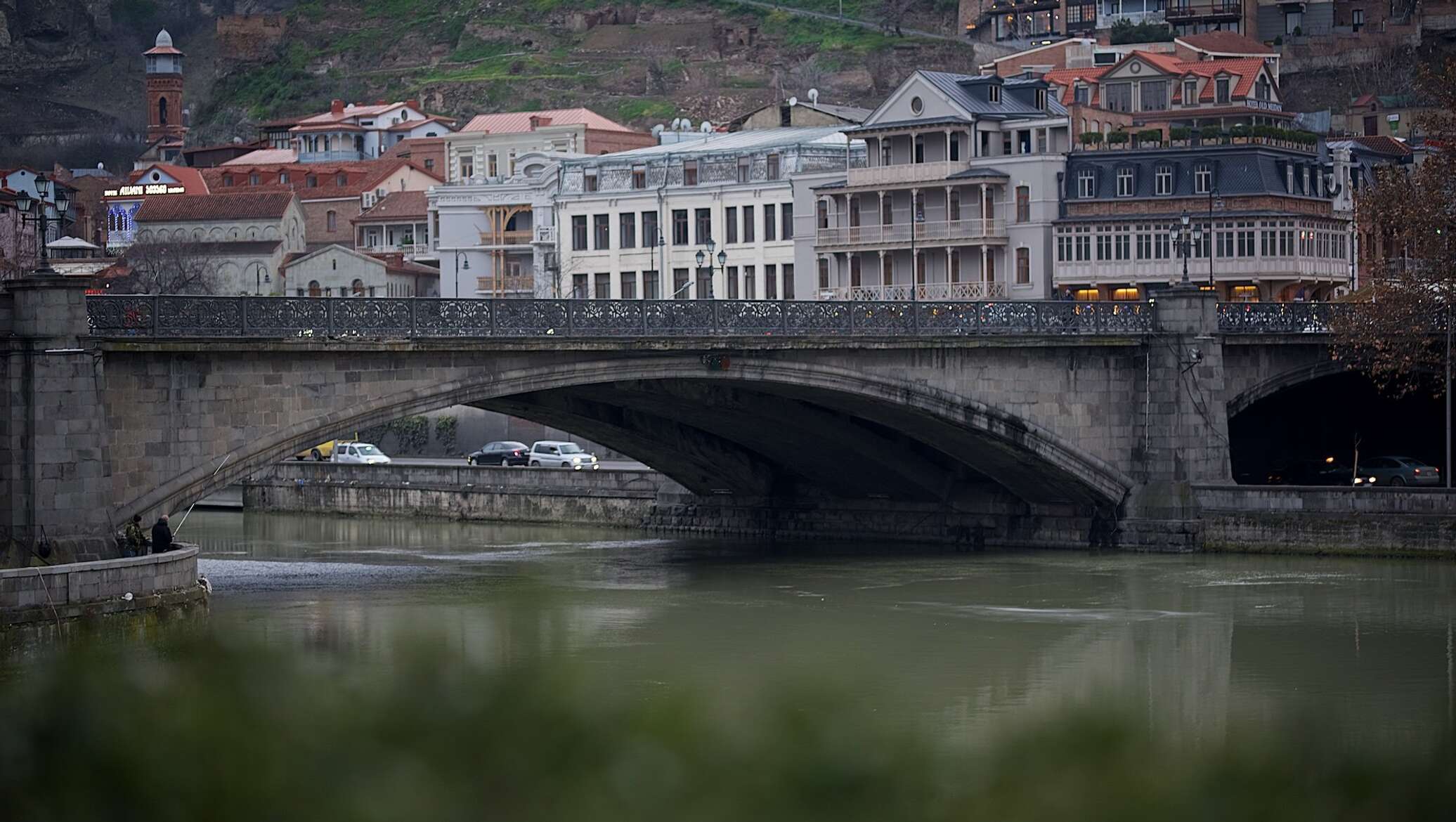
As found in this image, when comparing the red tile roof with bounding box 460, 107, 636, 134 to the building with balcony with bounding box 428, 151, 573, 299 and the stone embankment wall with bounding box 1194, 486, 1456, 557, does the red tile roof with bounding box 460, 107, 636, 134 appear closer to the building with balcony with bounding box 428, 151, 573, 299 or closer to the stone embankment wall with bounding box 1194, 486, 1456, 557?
the building with balcony with bounding box 428, 151, 573, 299

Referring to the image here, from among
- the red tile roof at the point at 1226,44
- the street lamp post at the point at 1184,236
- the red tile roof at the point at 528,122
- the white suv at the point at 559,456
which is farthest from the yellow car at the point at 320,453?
the red tile roof at the point at 1226,44

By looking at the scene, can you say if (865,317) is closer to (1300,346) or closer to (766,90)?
(1300,346)

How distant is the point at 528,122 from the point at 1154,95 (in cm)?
3042

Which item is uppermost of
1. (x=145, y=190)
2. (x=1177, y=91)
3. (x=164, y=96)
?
(x=164, y=96)

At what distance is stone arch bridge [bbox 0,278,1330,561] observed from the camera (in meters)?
28.5

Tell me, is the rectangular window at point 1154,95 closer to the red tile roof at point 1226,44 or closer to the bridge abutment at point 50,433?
the red tile roof at point 1226,44

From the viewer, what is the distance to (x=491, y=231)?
259 feet

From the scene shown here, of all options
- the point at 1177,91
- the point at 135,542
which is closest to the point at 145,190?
the point at 1177,91

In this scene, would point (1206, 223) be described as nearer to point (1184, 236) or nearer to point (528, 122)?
point (1184, 236)

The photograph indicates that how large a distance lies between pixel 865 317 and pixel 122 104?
437 feet

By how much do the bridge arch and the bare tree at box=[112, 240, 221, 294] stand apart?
34.6m

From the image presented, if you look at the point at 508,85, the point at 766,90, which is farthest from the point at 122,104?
the point at 766,90

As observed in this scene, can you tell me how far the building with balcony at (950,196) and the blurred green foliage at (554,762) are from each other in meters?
53.4

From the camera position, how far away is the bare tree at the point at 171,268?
7675 cm
